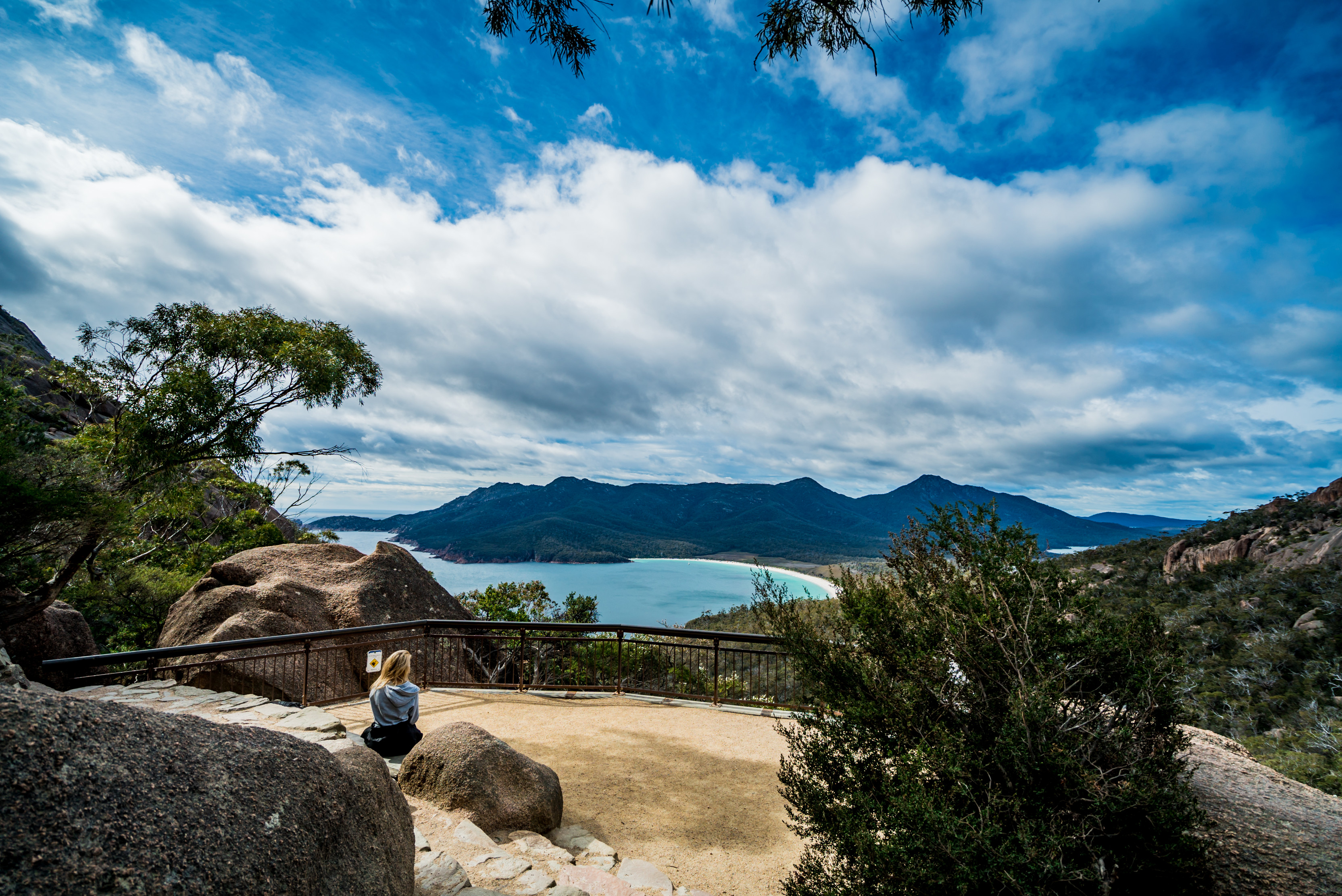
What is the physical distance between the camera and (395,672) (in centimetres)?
503

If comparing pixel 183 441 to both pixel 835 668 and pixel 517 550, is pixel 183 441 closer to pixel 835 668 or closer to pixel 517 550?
pixel 835 668

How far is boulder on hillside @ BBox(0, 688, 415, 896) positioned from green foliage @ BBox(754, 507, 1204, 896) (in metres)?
2.31

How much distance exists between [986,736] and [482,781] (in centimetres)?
345

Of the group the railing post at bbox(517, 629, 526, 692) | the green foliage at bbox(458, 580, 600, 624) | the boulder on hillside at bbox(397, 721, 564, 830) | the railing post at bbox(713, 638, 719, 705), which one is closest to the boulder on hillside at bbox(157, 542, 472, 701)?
the railing post at bbox(517, 629, 526, 692)

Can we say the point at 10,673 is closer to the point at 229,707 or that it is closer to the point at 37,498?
the point at 229,707

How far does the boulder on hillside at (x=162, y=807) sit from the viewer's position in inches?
46.4

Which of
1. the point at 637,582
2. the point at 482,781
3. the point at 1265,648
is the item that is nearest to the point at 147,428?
the point at 482,781

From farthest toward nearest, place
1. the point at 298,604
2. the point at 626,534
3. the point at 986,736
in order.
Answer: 1. the point at 626,534
2. the point at 298,604
3. the point at 986,736

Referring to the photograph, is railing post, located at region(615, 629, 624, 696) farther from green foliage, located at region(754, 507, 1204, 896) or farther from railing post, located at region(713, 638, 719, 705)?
green foliage, located at region(754, 507, 1204, 896)

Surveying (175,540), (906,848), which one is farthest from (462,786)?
(175,540)

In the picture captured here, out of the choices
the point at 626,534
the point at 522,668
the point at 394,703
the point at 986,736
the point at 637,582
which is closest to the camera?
the point at 986,736

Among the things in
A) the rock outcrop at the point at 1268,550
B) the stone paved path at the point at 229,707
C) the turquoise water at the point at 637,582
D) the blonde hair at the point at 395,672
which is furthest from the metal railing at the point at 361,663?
A: the turquoise water at the point at 637,582

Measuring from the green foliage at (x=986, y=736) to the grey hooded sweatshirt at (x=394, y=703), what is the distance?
138 inches

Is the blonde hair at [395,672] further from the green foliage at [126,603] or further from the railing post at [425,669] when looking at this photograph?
the green foliage at [126,603]
